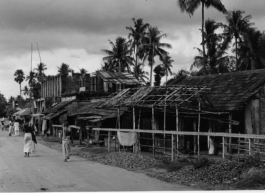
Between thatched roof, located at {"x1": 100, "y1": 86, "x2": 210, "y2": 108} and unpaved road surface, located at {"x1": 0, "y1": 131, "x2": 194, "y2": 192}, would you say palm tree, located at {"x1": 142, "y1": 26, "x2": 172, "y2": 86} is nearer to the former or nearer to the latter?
thatched roof, located at {"x1": 100, "y1": 86, "x2": 210, "y2": 108}

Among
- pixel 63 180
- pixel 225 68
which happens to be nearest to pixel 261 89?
pixel 63 180

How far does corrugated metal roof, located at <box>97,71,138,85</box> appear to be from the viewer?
32.8 meters

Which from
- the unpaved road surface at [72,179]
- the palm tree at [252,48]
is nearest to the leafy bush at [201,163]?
the unpaved road surface at [72,179]

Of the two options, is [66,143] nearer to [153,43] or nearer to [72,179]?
[72,179]

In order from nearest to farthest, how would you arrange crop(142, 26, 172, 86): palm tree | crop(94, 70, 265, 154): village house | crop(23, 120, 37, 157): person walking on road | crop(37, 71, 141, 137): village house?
crop(94, 70, 265, 154): village house, crop(23, 120, 37, 157): person walking on road, crop(142, 26, 172, 86): palm tree, crop(37, 71, 141, 137): village house

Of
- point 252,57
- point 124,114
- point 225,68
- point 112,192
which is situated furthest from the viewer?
point 225,68

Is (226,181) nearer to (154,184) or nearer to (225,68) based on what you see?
(154,184)

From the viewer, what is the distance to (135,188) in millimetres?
8617

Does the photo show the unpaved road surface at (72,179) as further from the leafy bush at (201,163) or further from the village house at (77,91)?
the village house at (77,91)

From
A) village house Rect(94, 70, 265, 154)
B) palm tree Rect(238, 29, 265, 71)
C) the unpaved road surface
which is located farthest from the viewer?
palm tree Rect(238, 29, 265, 71)

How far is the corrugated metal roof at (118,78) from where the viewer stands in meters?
32.8

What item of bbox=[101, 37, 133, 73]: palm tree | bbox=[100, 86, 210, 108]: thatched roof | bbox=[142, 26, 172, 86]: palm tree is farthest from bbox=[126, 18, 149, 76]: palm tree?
bbox=[100, 86, 210, 108]: thatched roof

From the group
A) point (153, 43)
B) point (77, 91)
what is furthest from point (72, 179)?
point (77, 91)

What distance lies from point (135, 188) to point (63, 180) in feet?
6.51
